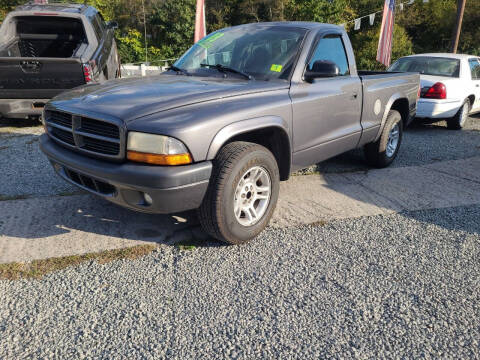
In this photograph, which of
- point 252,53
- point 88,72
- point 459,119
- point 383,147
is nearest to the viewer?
point 252,53

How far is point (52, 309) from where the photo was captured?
90.5 inches

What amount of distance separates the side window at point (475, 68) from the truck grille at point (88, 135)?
27.5 ft

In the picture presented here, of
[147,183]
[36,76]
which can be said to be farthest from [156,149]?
[36,76]

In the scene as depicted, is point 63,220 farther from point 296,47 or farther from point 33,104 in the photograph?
point 33,104

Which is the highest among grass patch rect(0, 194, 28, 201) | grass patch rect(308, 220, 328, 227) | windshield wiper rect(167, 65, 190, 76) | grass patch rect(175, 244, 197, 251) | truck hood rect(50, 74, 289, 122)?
windshield wiper rect(167, 65, 190, 76)

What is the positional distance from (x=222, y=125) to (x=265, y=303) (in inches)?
48.6

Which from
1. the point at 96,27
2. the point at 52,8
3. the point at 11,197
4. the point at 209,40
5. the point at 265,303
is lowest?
the point at 265,303

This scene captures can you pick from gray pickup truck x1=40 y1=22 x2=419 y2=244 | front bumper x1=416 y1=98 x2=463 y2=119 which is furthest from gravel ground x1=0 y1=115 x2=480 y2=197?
gray pickup truck x1=40 y1=22 x2=419 y2=244

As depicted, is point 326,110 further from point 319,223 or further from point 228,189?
point 228,189

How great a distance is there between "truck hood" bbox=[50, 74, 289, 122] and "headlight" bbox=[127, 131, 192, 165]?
0.52ft

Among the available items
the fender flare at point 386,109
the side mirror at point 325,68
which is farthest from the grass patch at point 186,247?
the fender flare at point 386,109

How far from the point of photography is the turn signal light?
7.93 ft

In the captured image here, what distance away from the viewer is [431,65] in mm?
8133

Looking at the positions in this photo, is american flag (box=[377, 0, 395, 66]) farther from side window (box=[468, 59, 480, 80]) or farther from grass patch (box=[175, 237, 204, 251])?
grass patch (box=[175, 237, 204, 251])
